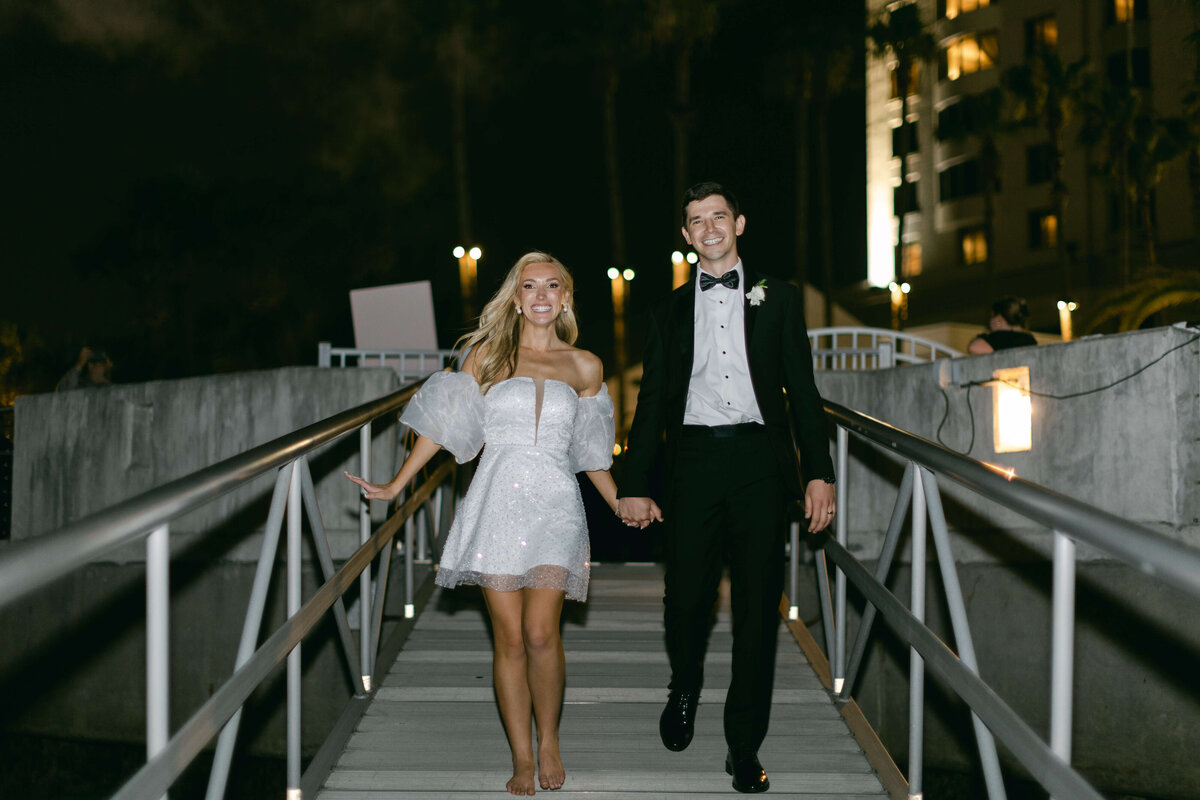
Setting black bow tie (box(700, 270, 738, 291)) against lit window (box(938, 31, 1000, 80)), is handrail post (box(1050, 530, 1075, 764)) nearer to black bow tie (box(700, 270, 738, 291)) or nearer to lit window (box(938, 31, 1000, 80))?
black bow tie (box(700, 270, 738, 291))

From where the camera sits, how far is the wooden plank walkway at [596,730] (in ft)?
11.7

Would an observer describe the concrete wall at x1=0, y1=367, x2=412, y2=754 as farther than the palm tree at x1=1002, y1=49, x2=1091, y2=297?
No

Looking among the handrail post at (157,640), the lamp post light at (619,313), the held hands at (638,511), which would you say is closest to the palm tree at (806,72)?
the lamp post light at (619,313)

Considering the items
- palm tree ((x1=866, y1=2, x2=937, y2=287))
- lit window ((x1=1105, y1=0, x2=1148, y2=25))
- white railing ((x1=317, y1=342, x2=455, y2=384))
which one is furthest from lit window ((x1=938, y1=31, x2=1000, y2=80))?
white railing ((x1=317, y1=342, x2=455, y2=384))

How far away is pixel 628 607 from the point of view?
6148 millimetres

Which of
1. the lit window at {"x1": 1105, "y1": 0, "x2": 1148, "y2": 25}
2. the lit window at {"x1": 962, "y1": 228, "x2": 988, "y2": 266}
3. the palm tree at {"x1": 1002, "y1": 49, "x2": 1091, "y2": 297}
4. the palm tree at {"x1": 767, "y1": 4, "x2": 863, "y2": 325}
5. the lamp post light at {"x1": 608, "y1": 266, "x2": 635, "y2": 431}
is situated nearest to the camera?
the lamp post light at {"x1": 608, "y1": 266, "x2": 635, "y2": 431}

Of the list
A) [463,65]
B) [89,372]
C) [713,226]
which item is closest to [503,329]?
[713,226]

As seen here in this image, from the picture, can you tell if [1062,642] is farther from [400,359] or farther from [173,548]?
[400,359]

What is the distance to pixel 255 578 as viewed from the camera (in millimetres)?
2678

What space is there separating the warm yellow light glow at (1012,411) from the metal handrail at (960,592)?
3.33 m

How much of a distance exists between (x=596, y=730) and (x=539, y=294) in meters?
1.80

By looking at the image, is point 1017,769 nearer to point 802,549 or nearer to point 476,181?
point 802,549

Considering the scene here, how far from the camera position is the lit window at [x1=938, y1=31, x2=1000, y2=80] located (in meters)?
46.2

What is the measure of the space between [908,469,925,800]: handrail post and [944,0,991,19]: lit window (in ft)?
161
